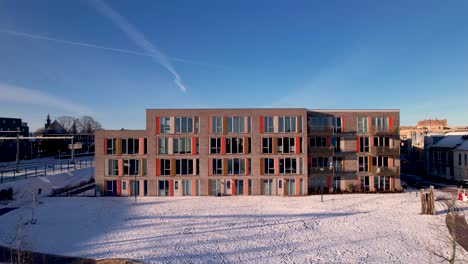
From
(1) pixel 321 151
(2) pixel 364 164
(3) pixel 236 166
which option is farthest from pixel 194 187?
(2) pixel 364 164

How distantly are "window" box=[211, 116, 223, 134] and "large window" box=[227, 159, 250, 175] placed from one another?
176 inches

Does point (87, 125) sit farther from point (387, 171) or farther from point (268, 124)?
point (387, 171)

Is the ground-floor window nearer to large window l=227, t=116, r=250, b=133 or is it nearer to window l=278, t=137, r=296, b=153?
window l=278, t=137, r=296, b=153

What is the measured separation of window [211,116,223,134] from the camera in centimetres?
3497

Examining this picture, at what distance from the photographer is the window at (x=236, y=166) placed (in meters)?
34.8

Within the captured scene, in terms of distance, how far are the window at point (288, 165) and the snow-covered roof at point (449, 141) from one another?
3430 cm

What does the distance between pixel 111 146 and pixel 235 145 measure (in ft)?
57.3

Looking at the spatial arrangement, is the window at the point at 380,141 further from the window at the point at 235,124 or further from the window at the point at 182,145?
the window at the point at 182,145

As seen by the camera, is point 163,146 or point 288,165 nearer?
point 163,146

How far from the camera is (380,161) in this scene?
36.3 metres

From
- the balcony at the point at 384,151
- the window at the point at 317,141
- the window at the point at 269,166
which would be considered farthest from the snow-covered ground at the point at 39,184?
the balcony at the point at 384,151

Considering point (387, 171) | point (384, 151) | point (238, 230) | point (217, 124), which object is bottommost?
point (238, 230)

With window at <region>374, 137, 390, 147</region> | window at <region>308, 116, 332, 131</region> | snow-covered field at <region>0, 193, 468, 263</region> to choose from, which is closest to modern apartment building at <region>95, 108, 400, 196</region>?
window at <region>374, 137, 390, 147</region>

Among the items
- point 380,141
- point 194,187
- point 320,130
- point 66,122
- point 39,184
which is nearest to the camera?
point 194,187
